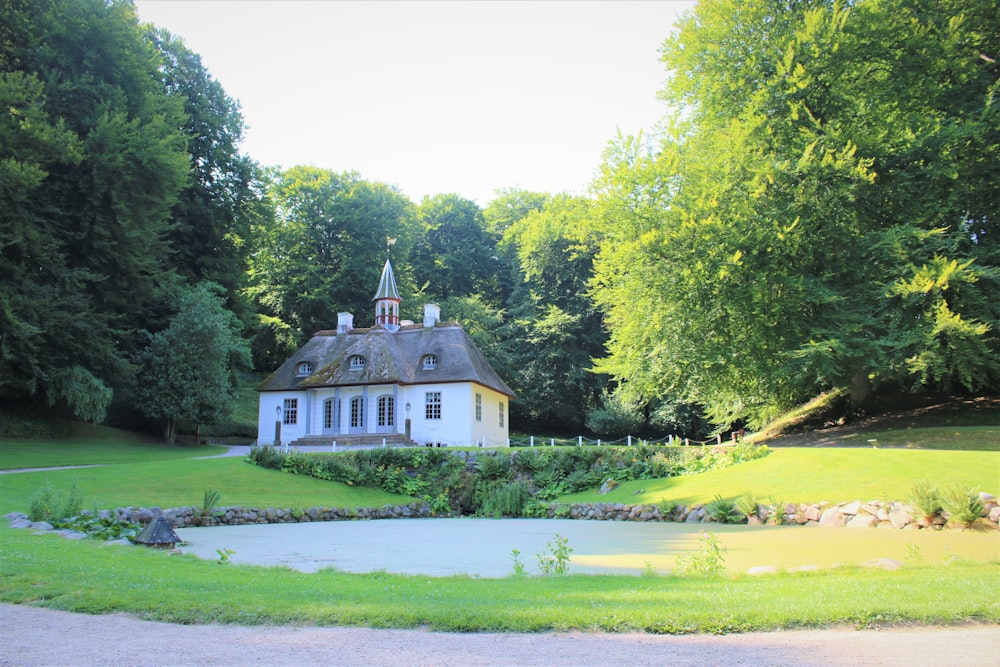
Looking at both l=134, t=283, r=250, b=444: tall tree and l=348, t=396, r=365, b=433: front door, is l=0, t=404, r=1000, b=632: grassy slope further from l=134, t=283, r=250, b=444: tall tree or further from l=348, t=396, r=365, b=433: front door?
l=348, t=396, r=365, b=433: front door

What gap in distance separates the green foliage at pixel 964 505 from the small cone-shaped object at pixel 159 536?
43.2 ft

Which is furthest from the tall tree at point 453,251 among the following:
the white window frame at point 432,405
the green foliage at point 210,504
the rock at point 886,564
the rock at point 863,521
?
the rock at point 886,564

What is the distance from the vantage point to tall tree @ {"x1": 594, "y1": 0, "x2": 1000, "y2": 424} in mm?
19781

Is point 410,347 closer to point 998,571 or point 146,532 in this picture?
point 146,532

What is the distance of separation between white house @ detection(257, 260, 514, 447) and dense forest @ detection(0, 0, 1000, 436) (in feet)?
11.0

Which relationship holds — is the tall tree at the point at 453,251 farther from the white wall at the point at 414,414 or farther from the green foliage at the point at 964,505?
the green foliage at the point at 964,505

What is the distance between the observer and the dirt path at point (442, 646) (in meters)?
4.04

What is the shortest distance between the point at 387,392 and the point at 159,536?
21.4 m

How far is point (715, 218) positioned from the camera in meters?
20.5

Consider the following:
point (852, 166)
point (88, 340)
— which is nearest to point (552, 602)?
point (852, 166)

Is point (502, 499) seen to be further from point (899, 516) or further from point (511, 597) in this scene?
point (511, 597)

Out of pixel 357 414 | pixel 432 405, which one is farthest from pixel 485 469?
pixel 357 414

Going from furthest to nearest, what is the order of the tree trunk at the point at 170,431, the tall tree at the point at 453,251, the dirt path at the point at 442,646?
the tall tree at the point at 453,251 < the tree trunk at the point at 170,431 < the dirt path at the point at 442,646

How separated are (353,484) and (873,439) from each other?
15.9 m
